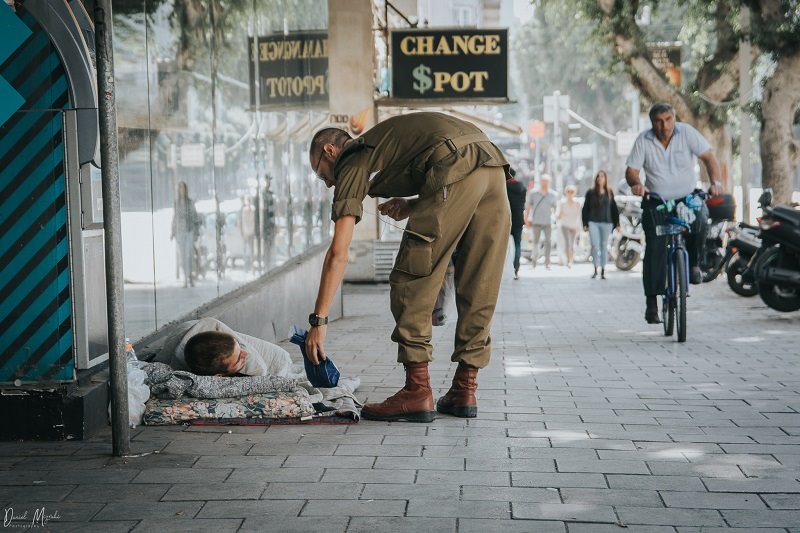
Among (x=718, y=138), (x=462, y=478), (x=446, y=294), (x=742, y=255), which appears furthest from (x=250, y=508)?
(x=718, y=138)

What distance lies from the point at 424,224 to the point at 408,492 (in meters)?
1.62

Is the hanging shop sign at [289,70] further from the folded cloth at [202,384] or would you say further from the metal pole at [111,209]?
the metal pole at [111,209]

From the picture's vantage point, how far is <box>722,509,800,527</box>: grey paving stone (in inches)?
160

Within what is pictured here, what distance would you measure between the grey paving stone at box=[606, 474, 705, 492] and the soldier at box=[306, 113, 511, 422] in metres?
1.44

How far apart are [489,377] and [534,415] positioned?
1444 mm

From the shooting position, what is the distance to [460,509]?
4.28m

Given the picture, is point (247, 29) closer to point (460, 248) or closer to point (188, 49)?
point (188, 49)

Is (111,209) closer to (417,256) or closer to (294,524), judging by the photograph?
(417,256)

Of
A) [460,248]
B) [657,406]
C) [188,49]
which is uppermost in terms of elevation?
[188,49]

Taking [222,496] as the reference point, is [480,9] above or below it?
above

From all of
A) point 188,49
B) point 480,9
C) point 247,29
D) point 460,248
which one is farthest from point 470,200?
point 480,9

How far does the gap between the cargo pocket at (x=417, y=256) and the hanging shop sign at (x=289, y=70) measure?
5.12 metres

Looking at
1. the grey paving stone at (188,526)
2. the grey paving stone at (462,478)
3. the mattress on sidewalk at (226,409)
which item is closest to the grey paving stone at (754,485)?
the grey paving stone at (462,478)

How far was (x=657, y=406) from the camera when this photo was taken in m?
6.46
